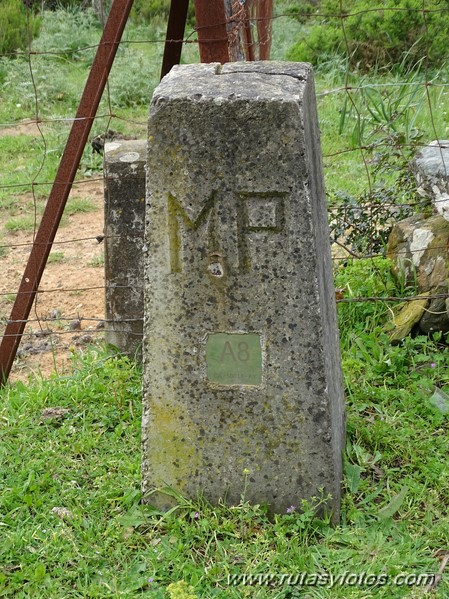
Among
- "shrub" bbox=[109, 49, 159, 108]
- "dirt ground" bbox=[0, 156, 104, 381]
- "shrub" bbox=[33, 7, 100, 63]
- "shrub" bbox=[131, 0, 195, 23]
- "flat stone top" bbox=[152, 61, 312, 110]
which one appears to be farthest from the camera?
"shrub" bbox=[131, 0, 195, 23]

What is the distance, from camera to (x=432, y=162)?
13.1ft

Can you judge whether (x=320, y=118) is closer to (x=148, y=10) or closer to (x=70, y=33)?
(x=70, y=33)

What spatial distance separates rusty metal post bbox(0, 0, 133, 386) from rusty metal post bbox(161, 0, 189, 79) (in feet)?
0.81

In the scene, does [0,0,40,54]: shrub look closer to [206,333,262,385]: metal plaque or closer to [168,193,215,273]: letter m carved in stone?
[168,193,215,273]: letter m carved in stone

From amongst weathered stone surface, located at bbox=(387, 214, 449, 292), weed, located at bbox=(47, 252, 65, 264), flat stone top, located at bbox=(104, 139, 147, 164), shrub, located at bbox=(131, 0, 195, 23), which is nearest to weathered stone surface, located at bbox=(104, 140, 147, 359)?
flat stone top, located at bbox=(104, 139, 147, 164)

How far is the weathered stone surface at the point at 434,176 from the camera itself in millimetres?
3895

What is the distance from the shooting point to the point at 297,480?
2.62m

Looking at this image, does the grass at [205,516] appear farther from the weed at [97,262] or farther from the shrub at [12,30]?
the shrub at [12,30]

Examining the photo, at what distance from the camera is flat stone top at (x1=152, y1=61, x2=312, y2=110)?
7.63 ft

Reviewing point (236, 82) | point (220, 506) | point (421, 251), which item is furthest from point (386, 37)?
point (220, 506)

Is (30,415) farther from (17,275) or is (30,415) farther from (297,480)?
(17,275)

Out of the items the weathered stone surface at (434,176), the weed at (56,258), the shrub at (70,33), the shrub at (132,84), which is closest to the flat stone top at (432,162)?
the weathered stone surface at (434,176)

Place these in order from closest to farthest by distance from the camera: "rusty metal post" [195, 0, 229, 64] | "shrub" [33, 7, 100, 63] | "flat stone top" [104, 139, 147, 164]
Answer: "rusty metal post" [195, 0, 229, 64] < "flat stone top" [104, 139, 147, 164] < "shrub" [33, 7, 100, 63]

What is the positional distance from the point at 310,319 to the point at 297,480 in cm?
55
